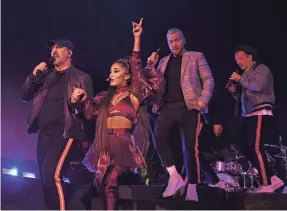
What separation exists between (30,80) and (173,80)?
142 cm

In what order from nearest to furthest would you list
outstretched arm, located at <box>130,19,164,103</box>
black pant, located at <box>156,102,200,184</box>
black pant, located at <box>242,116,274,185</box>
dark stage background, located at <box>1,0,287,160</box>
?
outstretched arm, located at <box>130,19,164,103</box>, black pant, located at <box>156,102,200,184</box>, black pant, located at <box>242,116,274,185</box>, dark stage background, located at <box>1,0,287,160</box>

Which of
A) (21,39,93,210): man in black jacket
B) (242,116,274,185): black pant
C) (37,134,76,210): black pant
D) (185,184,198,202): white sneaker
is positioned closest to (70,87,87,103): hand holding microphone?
(21,39,93,210): man in black jacket

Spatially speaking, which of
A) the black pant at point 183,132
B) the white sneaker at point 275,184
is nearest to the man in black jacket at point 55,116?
the black pant at point 183,132

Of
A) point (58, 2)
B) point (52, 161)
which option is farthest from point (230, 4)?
point (52, 161)

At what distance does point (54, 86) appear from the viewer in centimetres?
428

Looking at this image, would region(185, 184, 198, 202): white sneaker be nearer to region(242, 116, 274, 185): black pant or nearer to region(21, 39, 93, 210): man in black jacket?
region(242, 116, 274, 185): black pant

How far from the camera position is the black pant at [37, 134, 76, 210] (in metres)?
3.90

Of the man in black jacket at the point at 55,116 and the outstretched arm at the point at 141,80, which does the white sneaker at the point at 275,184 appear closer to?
the outstretched arm at the point at 141,80

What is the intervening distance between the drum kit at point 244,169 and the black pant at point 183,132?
303 cm

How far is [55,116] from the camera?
4.13 metres

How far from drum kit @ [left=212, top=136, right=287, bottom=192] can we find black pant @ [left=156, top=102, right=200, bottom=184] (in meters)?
3.03

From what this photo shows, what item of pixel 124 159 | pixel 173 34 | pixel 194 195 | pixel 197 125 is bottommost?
pixel 194 195

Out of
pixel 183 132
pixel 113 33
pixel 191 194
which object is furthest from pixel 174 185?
pixel 113 33

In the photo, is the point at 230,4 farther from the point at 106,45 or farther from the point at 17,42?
the point at 17,42
